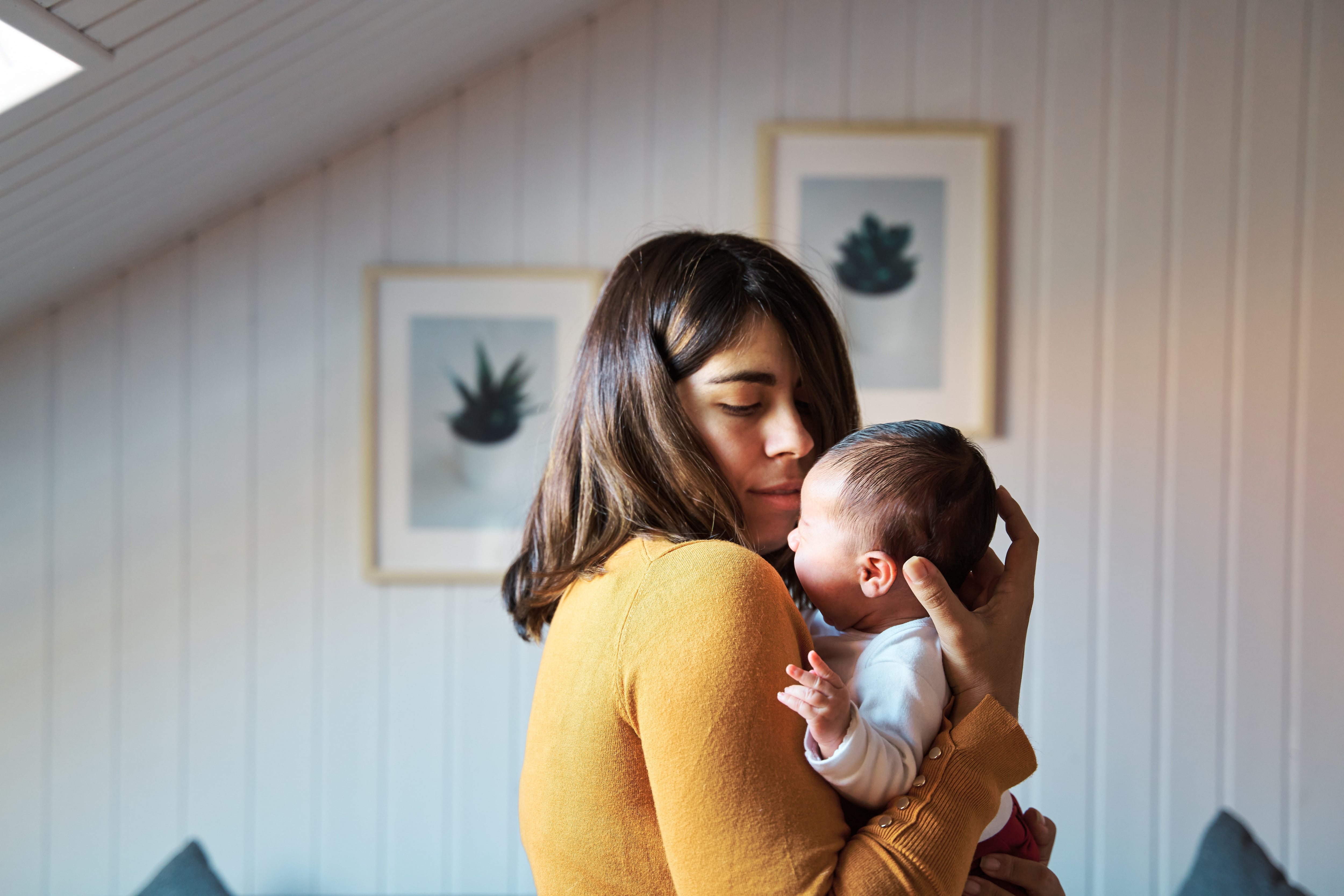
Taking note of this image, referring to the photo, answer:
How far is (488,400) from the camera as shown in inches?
84.7

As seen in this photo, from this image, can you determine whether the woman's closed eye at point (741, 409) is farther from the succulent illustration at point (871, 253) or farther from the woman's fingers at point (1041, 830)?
A: the succulent illustration at point (871, 253)

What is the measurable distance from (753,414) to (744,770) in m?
0.42

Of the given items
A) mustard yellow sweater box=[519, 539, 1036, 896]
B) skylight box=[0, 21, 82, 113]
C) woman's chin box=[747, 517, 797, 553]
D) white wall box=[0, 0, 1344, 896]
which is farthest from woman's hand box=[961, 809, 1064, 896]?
skylight box=[0, 21, 82, 113]

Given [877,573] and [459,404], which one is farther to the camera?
[459,404]

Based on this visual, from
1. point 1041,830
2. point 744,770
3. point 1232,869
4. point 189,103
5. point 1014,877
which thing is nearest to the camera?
point 744,770

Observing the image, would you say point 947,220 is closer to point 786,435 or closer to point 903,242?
point 903,242

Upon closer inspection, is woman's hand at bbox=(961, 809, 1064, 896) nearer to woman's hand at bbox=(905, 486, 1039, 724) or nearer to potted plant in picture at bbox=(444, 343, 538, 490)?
woman's hand at bbox=(905, 486, 1039, 724)

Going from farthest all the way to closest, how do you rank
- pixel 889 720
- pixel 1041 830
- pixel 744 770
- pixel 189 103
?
pixel 189 103, pixel 1041 830, pixel 889 720, pixel 744 770

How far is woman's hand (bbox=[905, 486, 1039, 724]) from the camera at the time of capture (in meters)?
0.82

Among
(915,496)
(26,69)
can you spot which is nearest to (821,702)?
(915,496)

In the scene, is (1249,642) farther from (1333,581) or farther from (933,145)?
(933,145)

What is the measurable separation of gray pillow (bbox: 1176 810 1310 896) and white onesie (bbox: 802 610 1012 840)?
112cm

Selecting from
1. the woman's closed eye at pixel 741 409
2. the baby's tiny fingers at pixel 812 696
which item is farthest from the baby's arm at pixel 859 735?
Answer: the woman's closed eye at pixel 741 409

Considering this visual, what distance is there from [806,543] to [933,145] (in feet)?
4.99
